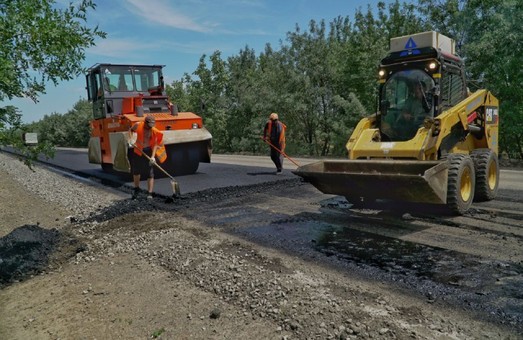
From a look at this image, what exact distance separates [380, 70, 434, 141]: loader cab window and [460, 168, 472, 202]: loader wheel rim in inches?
40.3

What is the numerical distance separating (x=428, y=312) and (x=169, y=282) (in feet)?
8.22

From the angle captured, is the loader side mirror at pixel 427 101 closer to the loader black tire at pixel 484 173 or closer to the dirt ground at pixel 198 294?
the loader black tire at pixel 484 173

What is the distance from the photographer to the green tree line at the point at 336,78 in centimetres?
1487

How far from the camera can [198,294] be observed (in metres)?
3.97

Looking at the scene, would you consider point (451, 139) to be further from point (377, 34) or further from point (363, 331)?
point (377, 34)

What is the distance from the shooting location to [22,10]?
14.6 ft

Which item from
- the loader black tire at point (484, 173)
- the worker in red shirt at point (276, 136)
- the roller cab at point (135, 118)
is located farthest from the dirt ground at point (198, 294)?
the worker in red shirt at point (276, 136)

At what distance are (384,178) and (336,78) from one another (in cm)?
1823

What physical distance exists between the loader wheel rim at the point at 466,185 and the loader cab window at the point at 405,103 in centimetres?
102

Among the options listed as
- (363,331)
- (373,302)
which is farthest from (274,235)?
(363,331)

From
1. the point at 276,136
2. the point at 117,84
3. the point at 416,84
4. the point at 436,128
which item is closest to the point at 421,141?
the point at 436,128

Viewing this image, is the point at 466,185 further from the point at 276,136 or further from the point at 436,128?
the point at 276,136

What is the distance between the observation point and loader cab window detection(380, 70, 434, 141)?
267 inches

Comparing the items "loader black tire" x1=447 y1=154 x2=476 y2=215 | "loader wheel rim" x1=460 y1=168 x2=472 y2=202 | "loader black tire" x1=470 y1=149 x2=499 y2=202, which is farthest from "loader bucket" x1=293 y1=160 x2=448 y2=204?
"loader black tire" x1=470 y1=149 x2=499 y2=202
